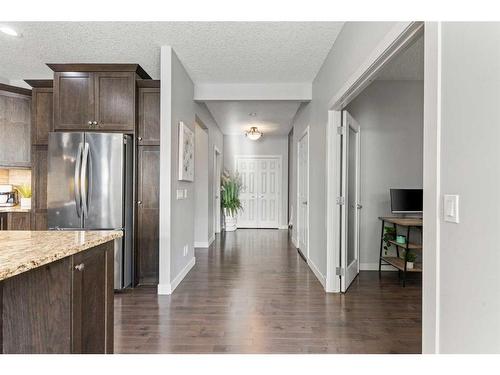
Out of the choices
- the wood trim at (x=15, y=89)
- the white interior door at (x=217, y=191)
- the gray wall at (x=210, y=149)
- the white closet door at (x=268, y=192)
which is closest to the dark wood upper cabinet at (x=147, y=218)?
the wood trim at (x=15, y=89)

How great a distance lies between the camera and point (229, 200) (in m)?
8.25

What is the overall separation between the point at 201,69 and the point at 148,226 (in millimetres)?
1968

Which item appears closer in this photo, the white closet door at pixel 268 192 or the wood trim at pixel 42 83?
the wood trim at pixel 42 83

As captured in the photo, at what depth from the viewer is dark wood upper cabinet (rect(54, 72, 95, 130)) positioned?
355cm

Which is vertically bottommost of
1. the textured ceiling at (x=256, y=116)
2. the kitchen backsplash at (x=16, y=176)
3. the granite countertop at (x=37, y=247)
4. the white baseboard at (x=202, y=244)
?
the white baseboard at (x=202, y=244)

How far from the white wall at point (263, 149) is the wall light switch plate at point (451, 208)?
24.4 feet

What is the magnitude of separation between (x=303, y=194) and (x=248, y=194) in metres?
3.68

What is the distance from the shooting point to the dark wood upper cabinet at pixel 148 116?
12.0 feet

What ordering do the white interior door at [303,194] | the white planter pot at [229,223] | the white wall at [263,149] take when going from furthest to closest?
the white wall at [263,149] < the white planter pot at [229,223] < the white interior door at [303,194]

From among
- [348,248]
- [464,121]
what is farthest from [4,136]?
[464,121]

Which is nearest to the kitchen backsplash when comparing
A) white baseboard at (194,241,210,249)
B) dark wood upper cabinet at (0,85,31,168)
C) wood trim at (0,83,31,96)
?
dark wood upper cabinet at (0,85,31,168)

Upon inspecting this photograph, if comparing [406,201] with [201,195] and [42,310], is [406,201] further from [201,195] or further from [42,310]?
[42,310]

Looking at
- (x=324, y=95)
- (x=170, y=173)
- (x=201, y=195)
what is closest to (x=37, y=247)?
(x=170, y=173)

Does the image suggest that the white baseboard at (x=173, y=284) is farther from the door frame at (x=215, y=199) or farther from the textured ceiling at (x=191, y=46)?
the door frame at (x=215, y=199)
